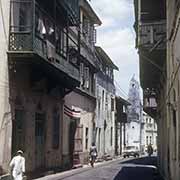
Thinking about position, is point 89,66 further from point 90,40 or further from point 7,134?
point 7,134

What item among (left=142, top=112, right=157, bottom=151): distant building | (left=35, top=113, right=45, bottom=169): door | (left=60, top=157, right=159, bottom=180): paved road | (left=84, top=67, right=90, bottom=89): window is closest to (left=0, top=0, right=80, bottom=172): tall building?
(left=35, top=113, right=45, bottom=169): door

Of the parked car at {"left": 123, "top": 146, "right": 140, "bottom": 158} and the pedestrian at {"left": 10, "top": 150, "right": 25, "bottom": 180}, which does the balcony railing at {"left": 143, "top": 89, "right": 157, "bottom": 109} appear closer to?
the pedestrian at {"left": 10, "top": 150, "right": 25, "bottom": 180}

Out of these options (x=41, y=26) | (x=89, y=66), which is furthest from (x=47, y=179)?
(x=89, y=66)

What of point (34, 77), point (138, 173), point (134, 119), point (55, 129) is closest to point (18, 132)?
point (34, 77)

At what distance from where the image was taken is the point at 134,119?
278 feet

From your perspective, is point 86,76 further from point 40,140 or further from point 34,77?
point 34,77

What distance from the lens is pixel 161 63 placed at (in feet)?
74.9

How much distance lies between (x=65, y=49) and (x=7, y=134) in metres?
9.31

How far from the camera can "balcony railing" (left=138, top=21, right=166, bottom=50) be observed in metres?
19.8

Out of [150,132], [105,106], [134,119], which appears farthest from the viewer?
[150,132]

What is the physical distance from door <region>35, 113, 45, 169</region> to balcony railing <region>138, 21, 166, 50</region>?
6259 mm

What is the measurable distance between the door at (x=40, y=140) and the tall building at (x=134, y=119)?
50.9 m

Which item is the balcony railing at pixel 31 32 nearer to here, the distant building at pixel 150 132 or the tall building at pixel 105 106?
the tall building at pixel 105 106

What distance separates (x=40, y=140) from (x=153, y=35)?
7.47m
